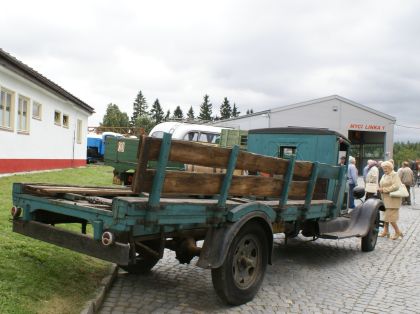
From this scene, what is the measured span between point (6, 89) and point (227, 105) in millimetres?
115816

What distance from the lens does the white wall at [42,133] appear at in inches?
600

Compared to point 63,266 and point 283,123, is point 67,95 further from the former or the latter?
point 283,123

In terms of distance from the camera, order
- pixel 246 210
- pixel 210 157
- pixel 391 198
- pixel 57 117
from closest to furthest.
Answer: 1. pixel 210 157
2. pixel 246 210
3. pixel 391 198
4. pixel 57 117

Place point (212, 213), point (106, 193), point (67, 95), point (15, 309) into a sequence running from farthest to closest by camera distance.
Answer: point (67, 95)
point (106, 193)
point (212, 213)
point (15, 309)

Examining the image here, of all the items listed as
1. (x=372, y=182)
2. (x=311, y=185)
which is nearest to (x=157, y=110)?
(x=372, y=182)

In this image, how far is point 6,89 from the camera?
15.0m

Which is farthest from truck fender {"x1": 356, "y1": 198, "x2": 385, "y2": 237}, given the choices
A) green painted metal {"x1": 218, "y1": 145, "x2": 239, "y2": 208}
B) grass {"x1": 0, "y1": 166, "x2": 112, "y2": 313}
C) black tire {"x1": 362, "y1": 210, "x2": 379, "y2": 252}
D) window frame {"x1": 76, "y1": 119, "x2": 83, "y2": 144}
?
window frame {"x1": 76, "y1": 119, "x2": 83, "y2": 144}

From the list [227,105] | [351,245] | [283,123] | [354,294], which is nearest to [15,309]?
[354,294]

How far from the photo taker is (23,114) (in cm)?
1706

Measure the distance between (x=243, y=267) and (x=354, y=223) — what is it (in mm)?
3821

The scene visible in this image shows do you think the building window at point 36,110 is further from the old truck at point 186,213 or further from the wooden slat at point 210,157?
the wooden slat at point 210,157

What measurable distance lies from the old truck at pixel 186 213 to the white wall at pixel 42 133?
10818 mm

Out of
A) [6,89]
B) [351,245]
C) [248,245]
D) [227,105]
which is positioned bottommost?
[351,245]

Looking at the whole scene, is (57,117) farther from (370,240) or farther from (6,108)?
(370,240)
